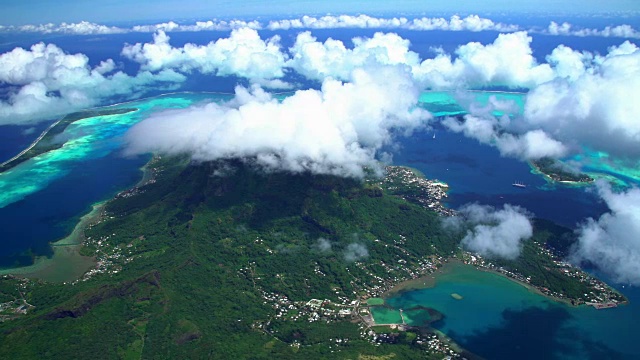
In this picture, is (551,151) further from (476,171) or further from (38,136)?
(38,136)

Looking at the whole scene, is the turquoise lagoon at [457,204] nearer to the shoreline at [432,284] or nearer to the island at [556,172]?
the shoreline at [432,284]

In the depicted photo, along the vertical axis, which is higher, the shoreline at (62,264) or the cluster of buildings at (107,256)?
the cluster of buildings at (107,256)

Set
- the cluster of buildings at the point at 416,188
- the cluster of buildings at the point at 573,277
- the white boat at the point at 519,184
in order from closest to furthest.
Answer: the cluster of buildings at the point at 573,277
the cluster of buildings at the point at 416,188
the white boat at the point at 519,184

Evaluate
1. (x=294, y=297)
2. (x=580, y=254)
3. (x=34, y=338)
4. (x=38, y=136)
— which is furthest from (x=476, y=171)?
(x=38, y=136)

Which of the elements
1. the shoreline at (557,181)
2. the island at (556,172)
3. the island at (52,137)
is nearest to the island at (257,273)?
the shoreline at (557,181)

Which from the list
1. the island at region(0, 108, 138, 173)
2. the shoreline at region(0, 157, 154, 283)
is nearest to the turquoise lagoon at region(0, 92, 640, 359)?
the shoreline at region(0, 157, 154, 283)

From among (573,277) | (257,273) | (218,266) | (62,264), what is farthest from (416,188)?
(62,264)
